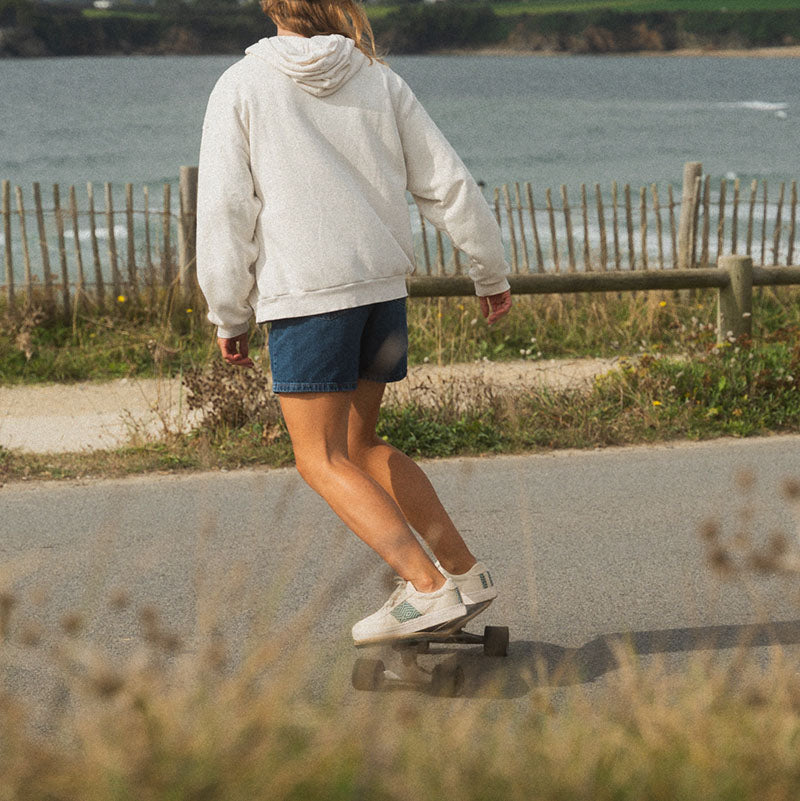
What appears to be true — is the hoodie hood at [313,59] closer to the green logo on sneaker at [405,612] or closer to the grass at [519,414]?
the green logo on sneaker at [405,612]

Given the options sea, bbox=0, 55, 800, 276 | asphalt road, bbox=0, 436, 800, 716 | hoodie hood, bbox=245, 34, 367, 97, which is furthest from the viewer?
sea, bbox=0, 55, 800, 276

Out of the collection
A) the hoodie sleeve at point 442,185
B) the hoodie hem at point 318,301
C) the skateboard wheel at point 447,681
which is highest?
the hoodie sleeve at point 442,185

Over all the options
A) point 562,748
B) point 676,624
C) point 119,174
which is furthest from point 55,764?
point 119,174

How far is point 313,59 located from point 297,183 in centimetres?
34

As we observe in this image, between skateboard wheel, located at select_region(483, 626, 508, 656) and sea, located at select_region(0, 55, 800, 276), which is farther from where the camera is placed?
sea, located at select_region(0, 55, 800, 276)

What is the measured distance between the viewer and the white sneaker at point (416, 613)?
11.5ft

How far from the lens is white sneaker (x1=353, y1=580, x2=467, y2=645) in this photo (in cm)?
349

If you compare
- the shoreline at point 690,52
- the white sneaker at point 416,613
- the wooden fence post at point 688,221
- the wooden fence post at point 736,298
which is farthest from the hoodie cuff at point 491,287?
the shoreline at point 690,52

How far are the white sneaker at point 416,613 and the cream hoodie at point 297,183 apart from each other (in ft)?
2.85

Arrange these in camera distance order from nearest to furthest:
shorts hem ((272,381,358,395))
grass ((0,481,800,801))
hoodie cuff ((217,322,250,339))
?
grass ((0,481,800,801)) → shorts hem ((272,381,358,395)) → hoodie cuff ((217,322,250,339))

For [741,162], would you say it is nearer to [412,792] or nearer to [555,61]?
[412,792]

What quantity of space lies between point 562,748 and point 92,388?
6.83 m

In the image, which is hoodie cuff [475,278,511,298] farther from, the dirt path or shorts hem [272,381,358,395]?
the dirt path

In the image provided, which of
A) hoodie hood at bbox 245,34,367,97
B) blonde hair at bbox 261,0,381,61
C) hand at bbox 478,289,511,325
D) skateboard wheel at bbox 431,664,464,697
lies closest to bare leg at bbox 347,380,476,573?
skateboard wheel at bbox 431,664,464,697
